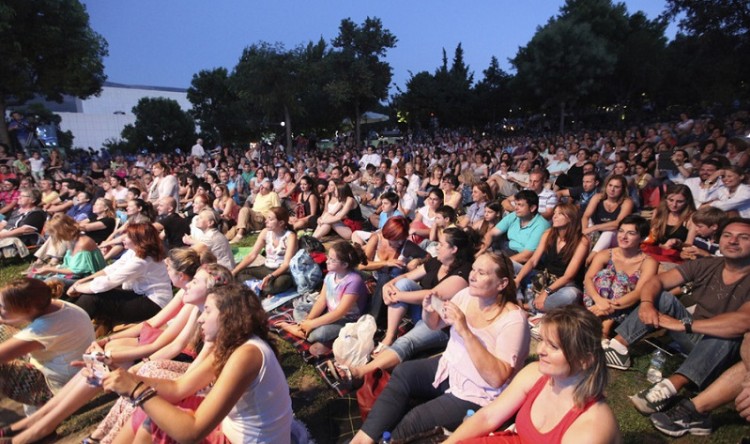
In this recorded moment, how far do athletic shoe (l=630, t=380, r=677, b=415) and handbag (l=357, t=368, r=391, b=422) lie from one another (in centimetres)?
188

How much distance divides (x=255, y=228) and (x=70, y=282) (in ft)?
12.9

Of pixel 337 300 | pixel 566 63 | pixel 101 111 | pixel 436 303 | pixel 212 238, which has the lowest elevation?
pixel 337 300

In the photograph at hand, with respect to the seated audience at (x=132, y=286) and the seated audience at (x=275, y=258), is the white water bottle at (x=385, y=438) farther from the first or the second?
the seated audience at (x=132, y=286)

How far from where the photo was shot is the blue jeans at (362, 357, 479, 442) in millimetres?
2727

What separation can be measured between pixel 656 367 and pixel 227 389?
3400mm

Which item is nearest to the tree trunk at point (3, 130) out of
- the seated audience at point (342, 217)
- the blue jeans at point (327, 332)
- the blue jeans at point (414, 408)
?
the seated audience at point (342, 217)

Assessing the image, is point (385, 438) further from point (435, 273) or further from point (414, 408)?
point (435, 273)

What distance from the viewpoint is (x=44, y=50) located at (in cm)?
1817

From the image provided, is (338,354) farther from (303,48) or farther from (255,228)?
(303,48)

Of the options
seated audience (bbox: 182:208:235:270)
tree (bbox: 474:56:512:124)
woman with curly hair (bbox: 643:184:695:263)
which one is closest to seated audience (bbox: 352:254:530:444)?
woman with curly hair (bbox: 643:184:695:263)

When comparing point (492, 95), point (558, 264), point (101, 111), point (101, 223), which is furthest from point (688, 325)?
point (101, 111)

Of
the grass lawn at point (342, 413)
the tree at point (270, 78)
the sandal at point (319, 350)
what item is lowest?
the grass lawn at point (342, 413)

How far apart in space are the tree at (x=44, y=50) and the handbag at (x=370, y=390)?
20003mm

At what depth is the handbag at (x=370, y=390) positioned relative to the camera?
126 inches
